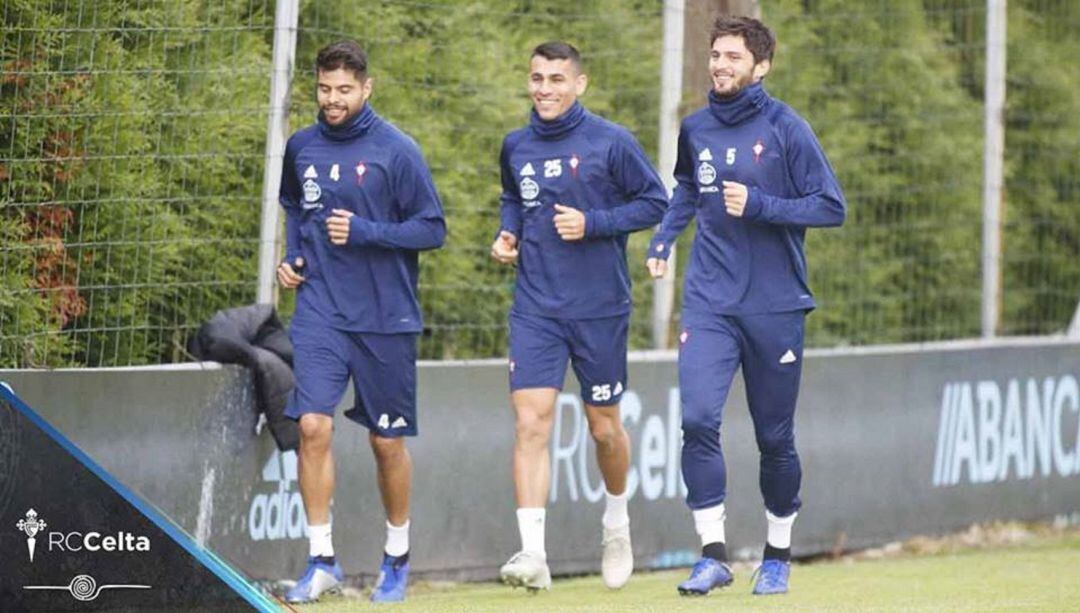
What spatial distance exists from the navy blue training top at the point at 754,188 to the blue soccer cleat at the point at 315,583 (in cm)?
182

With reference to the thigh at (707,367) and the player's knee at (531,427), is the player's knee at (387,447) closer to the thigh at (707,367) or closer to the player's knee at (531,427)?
the player's knee at (531,427)

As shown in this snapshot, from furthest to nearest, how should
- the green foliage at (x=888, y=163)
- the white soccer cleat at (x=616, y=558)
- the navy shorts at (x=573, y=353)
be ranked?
the green foliage at (x=888, y=163) < the white soccer cleat at (x=616, y=558) < the navy shorts at (x=573, y=353)

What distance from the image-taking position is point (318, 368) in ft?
32.5

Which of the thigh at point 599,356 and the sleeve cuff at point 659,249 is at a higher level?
the sleeve cuff at point 659,249

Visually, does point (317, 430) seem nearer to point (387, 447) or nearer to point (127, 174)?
point (387, 447)

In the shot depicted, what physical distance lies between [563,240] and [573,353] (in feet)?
1.63

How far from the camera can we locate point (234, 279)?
10.8 meters

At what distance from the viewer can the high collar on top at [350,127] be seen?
33.0 feet

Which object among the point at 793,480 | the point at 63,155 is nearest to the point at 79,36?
the point at 63,155

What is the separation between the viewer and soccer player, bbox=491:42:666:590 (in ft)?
33.4

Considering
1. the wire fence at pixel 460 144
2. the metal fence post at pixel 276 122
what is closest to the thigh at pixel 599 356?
the metal fence post at pixel 276 122

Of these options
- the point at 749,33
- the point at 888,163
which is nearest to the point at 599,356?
the point at 749,33

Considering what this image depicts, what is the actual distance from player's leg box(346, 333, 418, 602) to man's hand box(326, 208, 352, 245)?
44 cm

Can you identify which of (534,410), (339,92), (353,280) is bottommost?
(534,410)
